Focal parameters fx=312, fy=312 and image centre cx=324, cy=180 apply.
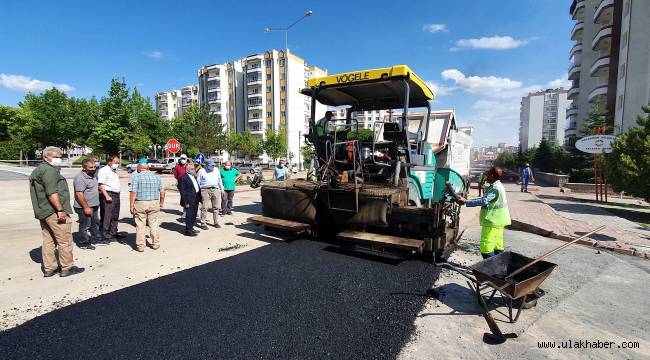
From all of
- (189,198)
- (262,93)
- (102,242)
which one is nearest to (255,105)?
(262,93)

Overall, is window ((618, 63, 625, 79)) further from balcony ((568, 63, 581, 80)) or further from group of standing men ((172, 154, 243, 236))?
group of standing men ((172, 154, 243, 236))

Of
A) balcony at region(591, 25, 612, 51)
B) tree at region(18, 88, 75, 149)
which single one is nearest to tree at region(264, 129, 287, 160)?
tree at region(18, 88, 75, 149)

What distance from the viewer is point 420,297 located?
12.1 ft

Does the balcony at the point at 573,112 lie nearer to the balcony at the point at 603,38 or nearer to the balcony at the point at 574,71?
the balcony at the point at 574,71

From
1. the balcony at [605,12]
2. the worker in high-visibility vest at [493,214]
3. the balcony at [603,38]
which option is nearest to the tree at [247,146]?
the balcony at [603,38]

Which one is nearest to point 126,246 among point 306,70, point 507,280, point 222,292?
point 222,292

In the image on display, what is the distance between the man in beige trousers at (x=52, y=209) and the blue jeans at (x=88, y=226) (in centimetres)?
126

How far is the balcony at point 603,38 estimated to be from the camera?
89.2 feet

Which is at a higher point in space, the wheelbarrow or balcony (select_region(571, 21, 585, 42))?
balcony (select_region(571, 21, 585, 42))

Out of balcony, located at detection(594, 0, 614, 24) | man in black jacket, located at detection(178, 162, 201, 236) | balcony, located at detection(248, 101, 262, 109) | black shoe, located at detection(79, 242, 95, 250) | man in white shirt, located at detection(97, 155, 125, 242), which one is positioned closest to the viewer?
black shoe, located at detection(79, 242, 95, 250)

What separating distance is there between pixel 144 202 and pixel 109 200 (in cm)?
89

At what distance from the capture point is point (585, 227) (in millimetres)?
7473

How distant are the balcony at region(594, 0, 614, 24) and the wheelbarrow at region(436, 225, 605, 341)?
37.0m

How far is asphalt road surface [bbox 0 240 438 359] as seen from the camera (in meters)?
2.61
